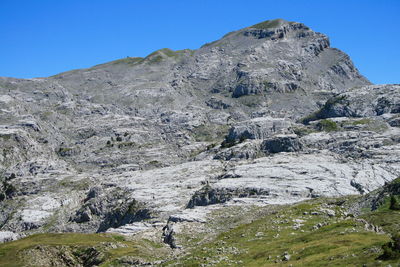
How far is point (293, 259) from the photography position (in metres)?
54.8

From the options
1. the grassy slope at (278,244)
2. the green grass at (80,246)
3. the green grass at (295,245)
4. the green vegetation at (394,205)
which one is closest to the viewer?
the green grass at (295,245)

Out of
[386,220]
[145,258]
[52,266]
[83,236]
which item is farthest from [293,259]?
[83,236]

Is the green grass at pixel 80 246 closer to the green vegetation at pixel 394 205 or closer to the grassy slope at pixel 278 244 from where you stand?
the grassy slope at pixel 278 244

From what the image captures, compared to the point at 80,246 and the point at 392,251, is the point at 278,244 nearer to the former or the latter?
the point at 392,251

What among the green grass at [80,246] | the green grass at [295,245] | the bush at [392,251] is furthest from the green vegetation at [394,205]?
the green grass at [80,246]

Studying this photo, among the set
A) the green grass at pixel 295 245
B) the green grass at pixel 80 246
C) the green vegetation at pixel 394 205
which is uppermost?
the green vegetation at pixel 394 205

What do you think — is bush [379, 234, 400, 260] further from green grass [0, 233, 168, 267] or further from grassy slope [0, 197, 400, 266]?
green grass [0, 233, 168, 267]

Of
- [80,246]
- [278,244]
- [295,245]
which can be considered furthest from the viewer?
[80,246]

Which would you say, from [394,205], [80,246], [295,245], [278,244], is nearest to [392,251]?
[295,245]

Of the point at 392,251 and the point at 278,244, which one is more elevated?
the point at 392,251

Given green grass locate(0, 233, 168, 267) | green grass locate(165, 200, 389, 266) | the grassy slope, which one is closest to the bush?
the grassy slope

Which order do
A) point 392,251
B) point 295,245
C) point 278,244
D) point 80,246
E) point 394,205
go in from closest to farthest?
1. point 392,251
2. point 295,245
3. point 278,244
4. point 394,205
5. point 80,246

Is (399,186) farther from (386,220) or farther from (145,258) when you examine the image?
(145,258)

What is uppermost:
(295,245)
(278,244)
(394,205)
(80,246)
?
(394,205)
